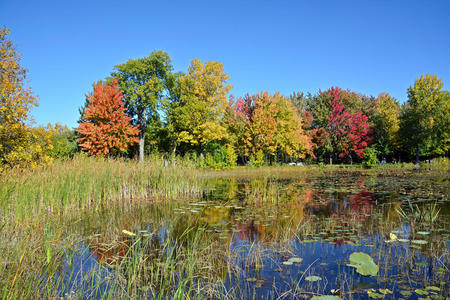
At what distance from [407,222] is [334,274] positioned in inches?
155

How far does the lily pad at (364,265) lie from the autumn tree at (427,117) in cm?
3438

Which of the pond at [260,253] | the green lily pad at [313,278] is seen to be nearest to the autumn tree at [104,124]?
the pond at [260,253]

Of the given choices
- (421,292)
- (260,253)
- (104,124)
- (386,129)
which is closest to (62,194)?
(260,253)

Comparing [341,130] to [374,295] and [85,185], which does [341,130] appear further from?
[374,295]

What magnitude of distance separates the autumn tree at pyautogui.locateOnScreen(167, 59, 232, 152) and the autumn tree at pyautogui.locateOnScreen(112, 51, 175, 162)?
1.95 meters

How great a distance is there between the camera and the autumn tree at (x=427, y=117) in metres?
31.7

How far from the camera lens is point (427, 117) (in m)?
31.9

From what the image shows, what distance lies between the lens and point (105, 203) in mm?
9195

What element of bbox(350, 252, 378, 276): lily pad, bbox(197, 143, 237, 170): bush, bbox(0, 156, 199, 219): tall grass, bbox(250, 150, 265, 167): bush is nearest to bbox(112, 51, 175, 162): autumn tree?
bbox(197, 143, 237, 170): bush

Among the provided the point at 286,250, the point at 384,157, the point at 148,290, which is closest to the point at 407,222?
the point at 286,250

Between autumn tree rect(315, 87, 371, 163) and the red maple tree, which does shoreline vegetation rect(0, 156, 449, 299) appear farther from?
the red maple tree

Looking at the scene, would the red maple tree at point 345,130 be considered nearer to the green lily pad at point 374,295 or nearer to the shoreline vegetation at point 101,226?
the shoreline vegetation at point 101,226

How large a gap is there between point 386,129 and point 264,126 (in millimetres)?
19320

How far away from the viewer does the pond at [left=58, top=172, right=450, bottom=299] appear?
11.1 ft
